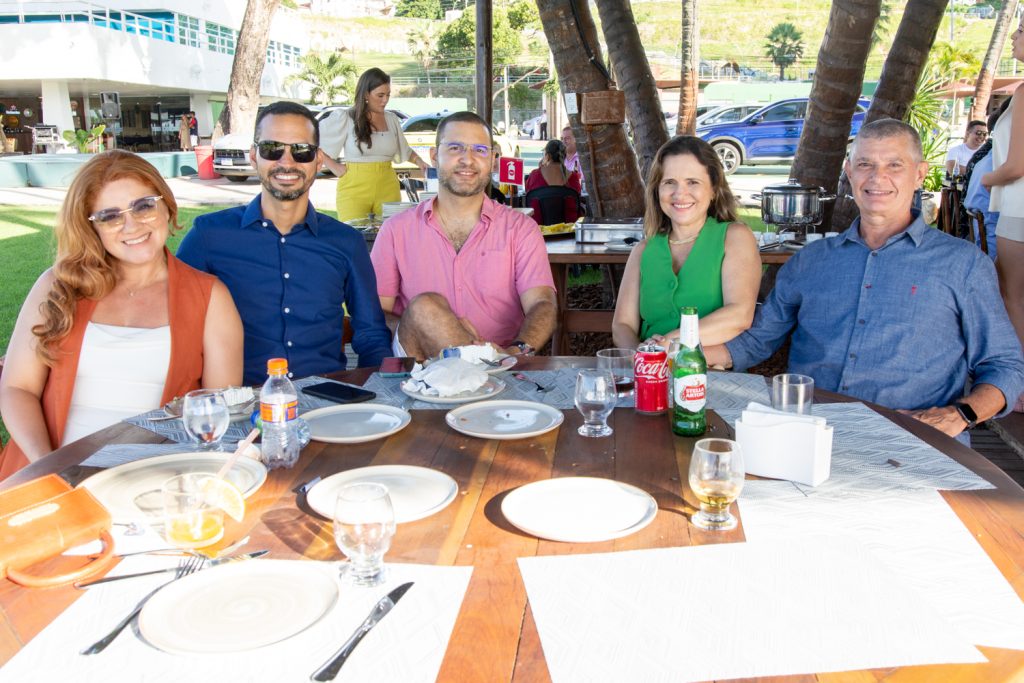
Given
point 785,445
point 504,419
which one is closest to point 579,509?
point 785,445

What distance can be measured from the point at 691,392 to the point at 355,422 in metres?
0.82

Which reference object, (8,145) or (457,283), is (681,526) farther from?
(8,145)

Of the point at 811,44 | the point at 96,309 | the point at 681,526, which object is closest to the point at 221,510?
the point at 681,526

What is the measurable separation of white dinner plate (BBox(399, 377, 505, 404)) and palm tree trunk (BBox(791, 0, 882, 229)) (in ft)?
13.1

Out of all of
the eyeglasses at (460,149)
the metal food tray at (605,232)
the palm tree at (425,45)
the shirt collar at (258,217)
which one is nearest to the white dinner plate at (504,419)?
the shirt collar at (258,217)

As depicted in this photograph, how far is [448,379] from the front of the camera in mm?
2344

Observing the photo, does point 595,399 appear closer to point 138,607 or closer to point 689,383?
point 689,383

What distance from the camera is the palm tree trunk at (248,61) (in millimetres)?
19500

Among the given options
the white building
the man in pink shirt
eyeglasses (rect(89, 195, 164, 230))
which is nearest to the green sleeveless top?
the man in pink shirt

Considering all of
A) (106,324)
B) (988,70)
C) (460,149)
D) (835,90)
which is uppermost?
(988,70)

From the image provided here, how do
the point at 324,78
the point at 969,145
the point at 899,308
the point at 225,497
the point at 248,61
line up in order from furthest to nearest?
1. the point at 324,78
2. the point at 248,61
3. the point at 969,145
4. the point at 899,308
5. the point at 225,497

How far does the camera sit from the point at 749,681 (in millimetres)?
1134

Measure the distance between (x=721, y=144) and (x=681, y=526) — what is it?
20.5 meters

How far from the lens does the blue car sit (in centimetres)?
2112
